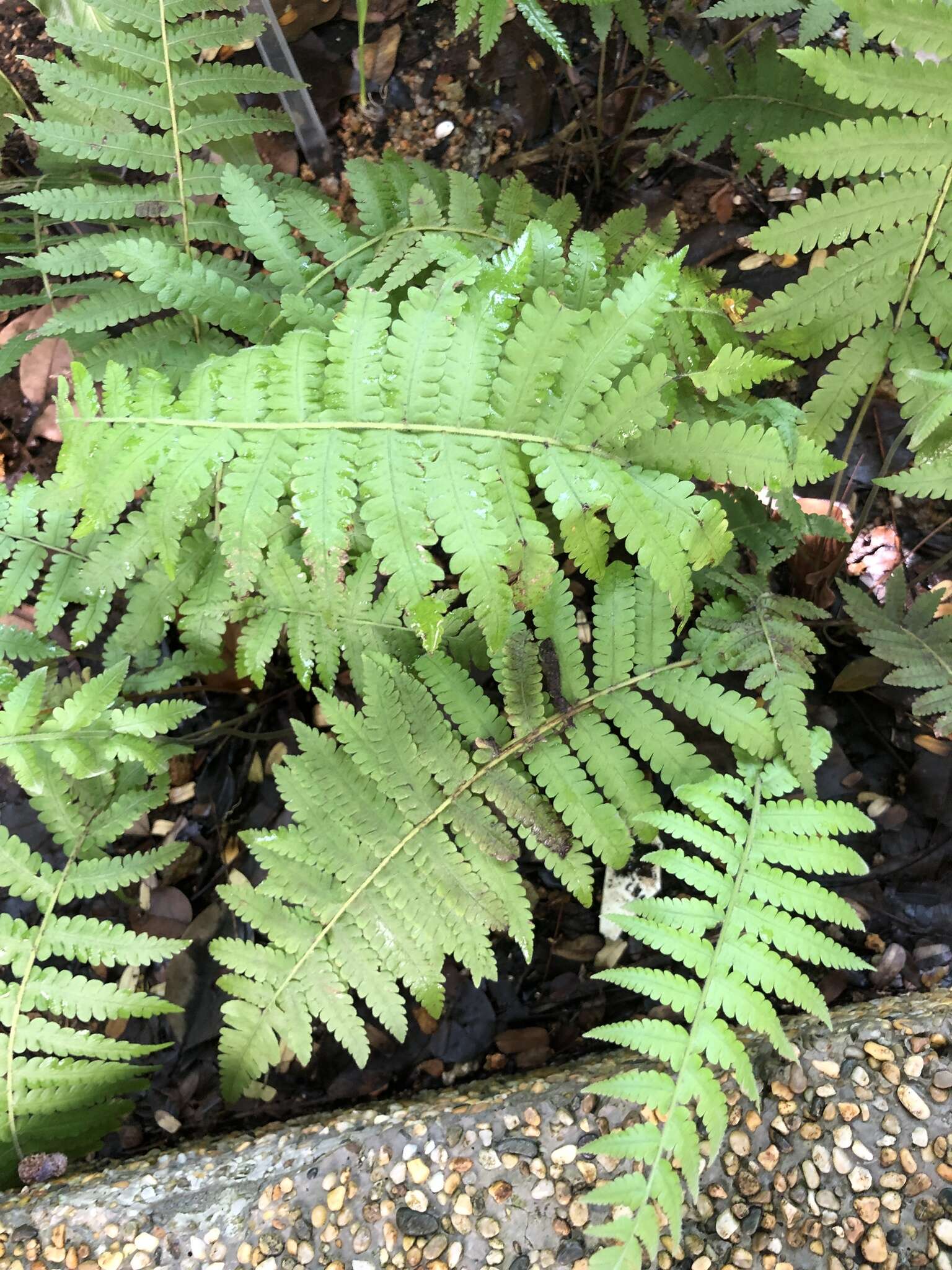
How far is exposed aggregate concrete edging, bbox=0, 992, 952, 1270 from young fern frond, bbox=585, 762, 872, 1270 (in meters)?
0.10

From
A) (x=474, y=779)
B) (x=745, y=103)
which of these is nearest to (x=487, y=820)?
(x=474, y=779)

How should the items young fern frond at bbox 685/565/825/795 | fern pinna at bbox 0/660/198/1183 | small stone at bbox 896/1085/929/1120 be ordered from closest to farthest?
small stone at bbox 896/1085/929/1120 → young fern frond at bbox 685/565/825/795 → fern pinna at bbox 0/660/198/1183

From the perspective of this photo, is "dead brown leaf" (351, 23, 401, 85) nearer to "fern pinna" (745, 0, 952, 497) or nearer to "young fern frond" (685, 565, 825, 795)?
"fern pinna" (745, 0, 952, 497)

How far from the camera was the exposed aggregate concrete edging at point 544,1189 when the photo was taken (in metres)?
1.59

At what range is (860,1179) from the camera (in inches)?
63.2

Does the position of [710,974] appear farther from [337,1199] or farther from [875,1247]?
[337,1199]

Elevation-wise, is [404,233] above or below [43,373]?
above

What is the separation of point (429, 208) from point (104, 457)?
983 millimetres

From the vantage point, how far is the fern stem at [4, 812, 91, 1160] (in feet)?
6.24

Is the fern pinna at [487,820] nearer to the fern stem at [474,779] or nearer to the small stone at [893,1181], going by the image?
the fern stem at [474,779]

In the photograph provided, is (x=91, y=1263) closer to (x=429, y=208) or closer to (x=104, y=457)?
(x=104, y=457)

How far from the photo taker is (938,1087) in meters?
1.66

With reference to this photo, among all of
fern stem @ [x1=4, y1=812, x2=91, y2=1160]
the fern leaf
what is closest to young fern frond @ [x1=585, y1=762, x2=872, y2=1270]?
the fern leaf

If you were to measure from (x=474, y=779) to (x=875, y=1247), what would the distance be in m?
1.13
